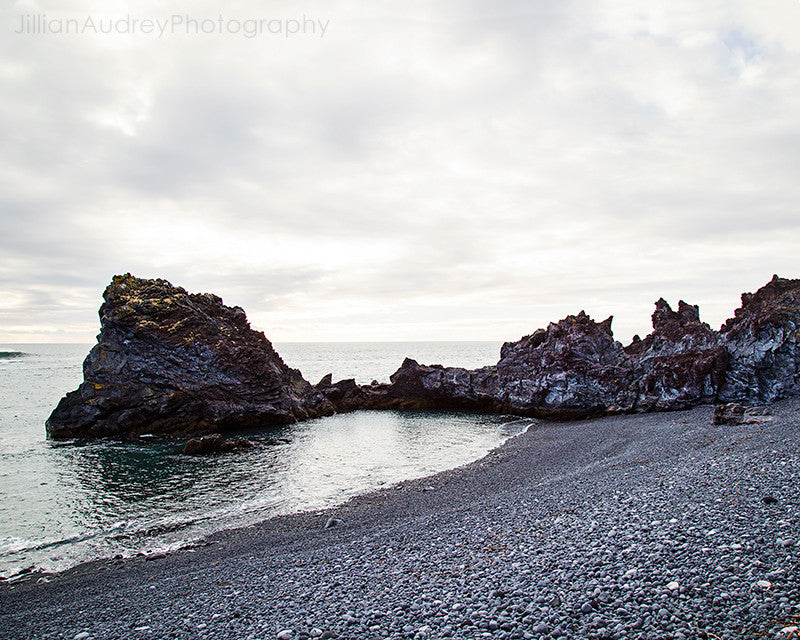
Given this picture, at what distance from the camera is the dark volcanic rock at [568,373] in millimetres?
45781

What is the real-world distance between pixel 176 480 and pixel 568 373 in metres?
37.7

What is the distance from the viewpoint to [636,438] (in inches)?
1186

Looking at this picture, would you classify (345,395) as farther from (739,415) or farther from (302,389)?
(739,415)

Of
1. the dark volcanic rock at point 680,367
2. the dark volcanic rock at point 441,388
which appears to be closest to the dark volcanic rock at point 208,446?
the dark volcanic rock at point 441,388

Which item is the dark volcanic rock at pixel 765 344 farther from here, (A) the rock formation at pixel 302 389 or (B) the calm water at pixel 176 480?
(B) the calm water at pixel 176 480

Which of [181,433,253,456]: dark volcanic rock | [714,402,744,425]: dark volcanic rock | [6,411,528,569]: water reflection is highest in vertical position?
[714,402,744,425]: dark volcanic rock

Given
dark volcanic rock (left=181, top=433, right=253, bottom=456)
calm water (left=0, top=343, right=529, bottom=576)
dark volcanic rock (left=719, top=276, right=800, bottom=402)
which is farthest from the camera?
dark volcanic rock (left=181, top=433, right=253, bottom=456)

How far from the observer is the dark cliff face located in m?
43.1

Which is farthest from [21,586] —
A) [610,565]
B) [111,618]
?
[610,565]

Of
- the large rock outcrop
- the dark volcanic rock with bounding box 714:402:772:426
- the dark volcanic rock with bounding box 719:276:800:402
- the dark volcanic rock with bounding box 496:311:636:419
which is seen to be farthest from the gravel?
the dark volcanic rock with bounding box 496:311:636:419

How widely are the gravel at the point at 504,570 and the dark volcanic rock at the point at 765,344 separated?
17.3m

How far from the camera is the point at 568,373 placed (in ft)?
157

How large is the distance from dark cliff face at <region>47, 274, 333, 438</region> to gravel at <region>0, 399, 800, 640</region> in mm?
28841

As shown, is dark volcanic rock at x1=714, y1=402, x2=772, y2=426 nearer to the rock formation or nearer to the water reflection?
the rock formation
